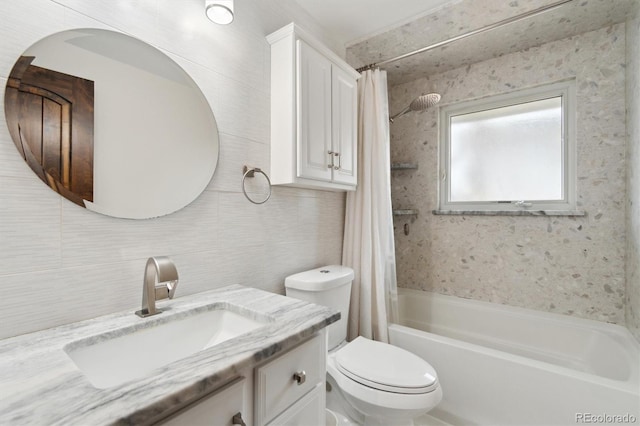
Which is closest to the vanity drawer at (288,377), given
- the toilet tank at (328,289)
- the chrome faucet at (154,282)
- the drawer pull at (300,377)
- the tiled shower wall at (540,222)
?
the drawer pull at (300,377)

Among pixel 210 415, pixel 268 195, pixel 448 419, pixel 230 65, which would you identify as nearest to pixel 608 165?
pixel 448 419

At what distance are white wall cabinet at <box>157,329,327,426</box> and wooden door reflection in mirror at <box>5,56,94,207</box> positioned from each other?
710 mm

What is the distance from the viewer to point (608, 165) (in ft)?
5.67

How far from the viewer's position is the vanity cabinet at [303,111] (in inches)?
54.9

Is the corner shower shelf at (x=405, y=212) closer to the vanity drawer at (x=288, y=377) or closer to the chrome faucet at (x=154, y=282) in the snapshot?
the vanity drawer at (x=288, y=377)

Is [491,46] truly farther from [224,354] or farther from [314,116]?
[224,354]

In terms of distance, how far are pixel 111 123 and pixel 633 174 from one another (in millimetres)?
2458

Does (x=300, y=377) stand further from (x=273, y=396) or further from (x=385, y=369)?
(x=385, y=369)

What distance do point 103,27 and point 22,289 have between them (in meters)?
0.82

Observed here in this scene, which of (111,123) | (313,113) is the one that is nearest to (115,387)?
(111,123)

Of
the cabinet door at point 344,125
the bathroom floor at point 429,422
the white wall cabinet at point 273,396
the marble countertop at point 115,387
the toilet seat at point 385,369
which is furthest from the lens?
the cabinet door at point 344,125

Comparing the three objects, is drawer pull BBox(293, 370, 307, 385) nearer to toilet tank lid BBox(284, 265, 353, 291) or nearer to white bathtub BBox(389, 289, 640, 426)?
toilet tank lid BBox(284, 265, 353, 291)

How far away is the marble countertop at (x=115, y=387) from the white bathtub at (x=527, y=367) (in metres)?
1.05

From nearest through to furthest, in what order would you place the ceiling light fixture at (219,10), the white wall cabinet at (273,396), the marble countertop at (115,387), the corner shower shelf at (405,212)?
1. the marble countertop at (115,387)
2. the white wall cabinet at (273,396)
3. the ceiling light fixture at (219,10)
4. the corner shower shelf at (405,212)
